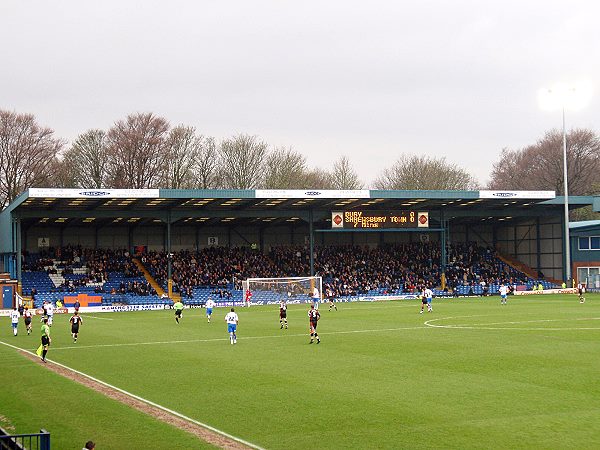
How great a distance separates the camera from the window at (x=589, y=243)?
87000mm

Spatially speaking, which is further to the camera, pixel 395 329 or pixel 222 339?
pixel 395 329

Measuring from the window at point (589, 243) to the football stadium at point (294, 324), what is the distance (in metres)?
0.22

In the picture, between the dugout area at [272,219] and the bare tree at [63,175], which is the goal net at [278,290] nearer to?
the dugout area at [272,219]

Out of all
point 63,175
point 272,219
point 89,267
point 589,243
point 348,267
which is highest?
point 63,175

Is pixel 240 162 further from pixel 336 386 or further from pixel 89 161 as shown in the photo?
pixel 336 386

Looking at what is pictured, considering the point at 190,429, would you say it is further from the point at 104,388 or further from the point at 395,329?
the point at 395,329

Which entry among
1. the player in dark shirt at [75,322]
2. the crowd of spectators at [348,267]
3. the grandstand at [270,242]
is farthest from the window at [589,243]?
the player in dark shirt at [75,322]

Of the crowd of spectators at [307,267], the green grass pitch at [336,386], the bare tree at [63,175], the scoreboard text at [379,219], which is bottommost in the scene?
the green grass pitch at [336,386]

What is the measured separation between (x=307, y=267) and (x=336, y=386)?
6492 centimetres

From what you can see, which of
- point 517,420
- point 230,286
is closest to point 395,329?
point 517,420

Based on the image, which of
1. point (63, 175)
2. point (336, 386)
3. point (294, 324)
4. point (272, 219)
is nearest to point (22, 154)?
point (63, 175)

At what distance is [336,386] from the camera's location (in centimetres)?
2445

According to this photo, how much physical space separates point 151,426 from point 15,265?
61102 millimetres

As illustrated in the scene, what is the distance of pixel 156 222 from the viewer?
90812 mm
